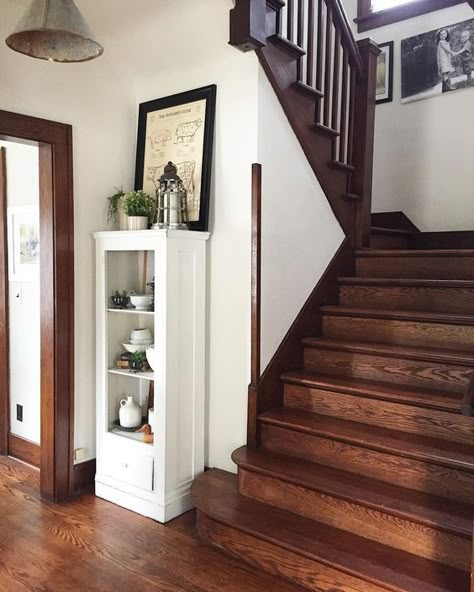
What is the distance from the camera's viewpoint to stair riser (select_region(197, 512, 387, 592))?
202 cm

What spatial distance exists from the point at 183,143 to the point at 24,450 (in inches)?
88.5

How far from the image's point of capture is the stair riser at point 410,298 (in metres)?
2.92

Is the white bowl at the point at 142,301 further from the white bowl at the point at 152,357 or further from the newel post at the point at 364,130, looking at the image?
the newel post at the point at 364,130

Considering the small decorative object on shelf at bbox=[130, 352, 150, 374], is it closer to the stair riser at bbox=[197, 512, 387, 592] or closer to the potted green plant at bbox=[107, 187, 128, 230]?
the potted green plant at bbox=[107, 187, 128, 230]

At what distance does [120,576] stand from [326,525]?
2.98 feet

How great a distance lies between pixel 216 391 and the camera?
116 inches

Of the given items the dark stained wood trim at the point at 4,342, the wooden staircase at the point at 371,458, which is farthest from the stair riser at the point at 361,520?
the dark stained wood trim at the point at 4,342

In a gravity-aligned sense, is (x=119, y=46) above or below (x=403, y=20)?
below

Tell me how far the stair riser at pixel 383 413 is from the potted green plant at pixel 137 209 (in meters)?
1.21

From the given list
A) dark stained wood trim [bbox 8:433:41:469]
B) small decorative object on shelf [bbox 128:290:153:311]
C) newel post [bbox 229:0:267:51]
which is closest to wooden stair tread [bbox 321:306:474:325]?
small decorative object on shelf [bbox 128:290:153:311]

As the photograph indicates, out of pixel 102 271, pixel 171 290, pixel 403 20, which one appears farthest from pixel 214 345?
pixel 403 20

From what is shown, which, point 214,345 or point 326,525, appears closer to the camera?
point 326,525

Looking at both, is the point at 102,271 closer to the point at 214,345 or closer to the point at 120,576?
the point at 214,345

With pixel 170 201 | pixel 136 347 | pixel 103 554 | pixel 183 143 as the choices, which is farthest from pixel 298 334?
pixel 103 554
